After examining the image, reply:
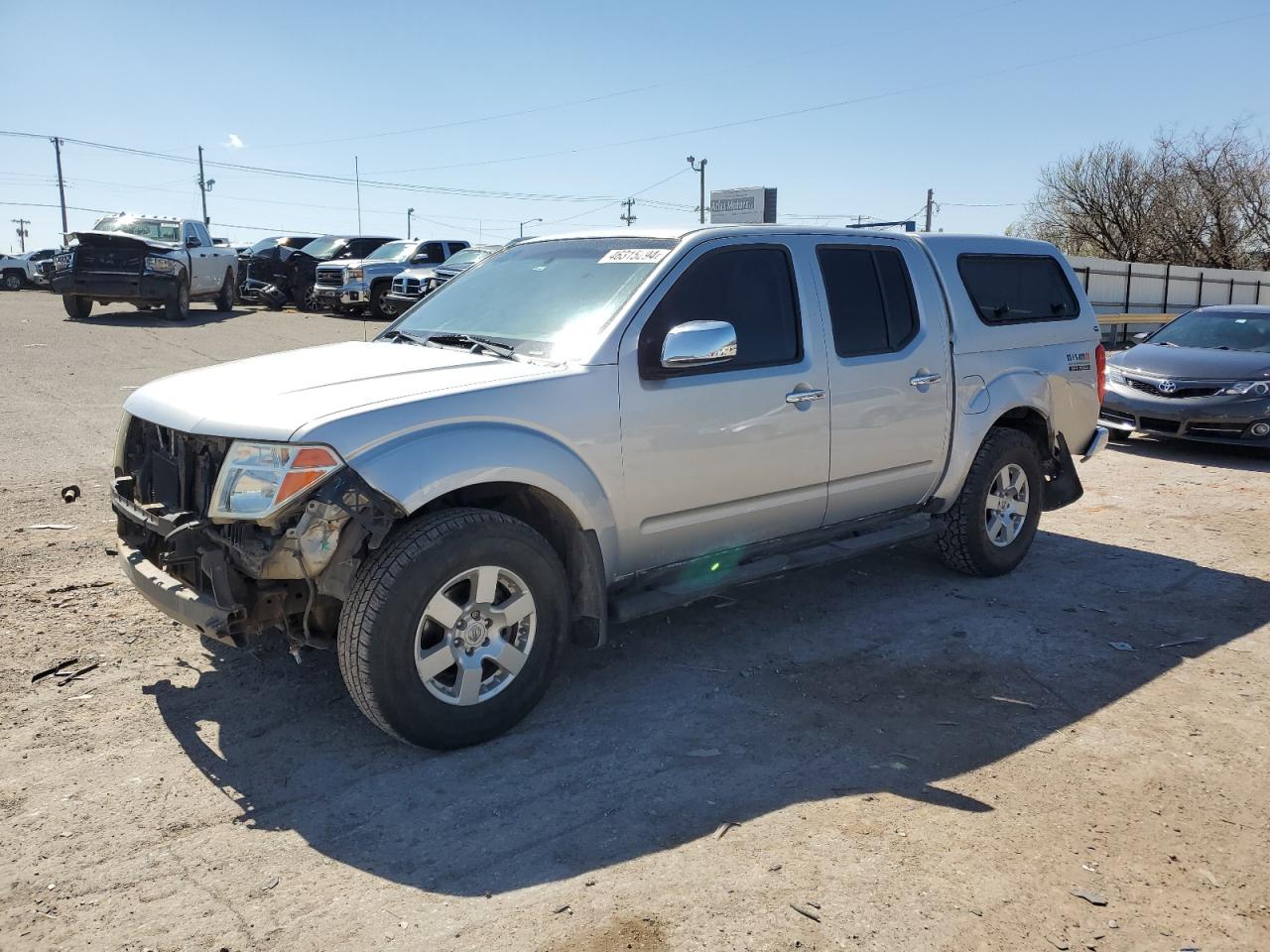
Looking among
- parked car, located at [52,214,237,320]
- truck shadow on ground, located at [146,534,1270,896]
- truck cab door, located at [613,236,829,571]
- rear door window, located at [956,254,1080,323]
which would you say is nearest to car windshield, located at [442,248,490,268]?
parked car, located at [52,214,237,320]

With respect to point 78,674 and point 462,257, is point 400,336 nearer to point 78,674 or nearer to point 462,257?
point 78,674

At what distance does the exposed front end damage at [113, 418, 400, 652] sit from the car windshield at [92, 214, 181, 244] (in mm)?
17667

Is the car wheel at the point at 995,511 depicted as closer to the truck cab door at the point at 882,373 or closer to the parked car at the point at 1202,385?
the truck cab door at the point at 882,373

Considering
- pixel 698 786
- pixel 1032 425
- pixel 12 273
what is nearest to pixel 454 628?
pixel 698 786

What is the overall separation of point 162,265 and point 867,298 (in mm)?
17173

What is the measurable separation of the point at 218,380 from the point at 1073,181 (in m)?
52.0

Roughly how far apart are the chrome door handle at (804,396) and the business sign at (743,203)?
12018 millimetres

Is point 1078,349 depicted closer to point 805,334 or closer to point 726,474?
point 805,334

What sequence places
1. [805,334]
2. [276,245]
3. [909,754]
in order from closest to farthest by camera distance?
[909,754] → [805,334] → [276,245]

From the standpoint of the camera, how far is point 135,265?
60.5 ft

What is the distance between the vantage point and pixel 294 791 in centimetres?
342

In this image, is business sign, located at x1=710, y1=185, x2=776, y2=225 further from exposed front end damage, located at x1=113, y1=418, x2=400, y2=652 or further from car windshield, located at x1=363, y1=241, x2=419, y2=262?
exposed front end damage, located at x1=113, y1=418, x2=400, y2=652

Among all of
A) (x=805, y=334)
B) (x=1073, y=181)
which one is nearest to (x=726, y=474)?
(x=805, y=334)

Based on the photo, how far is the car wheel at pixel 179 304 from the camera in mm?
19172
